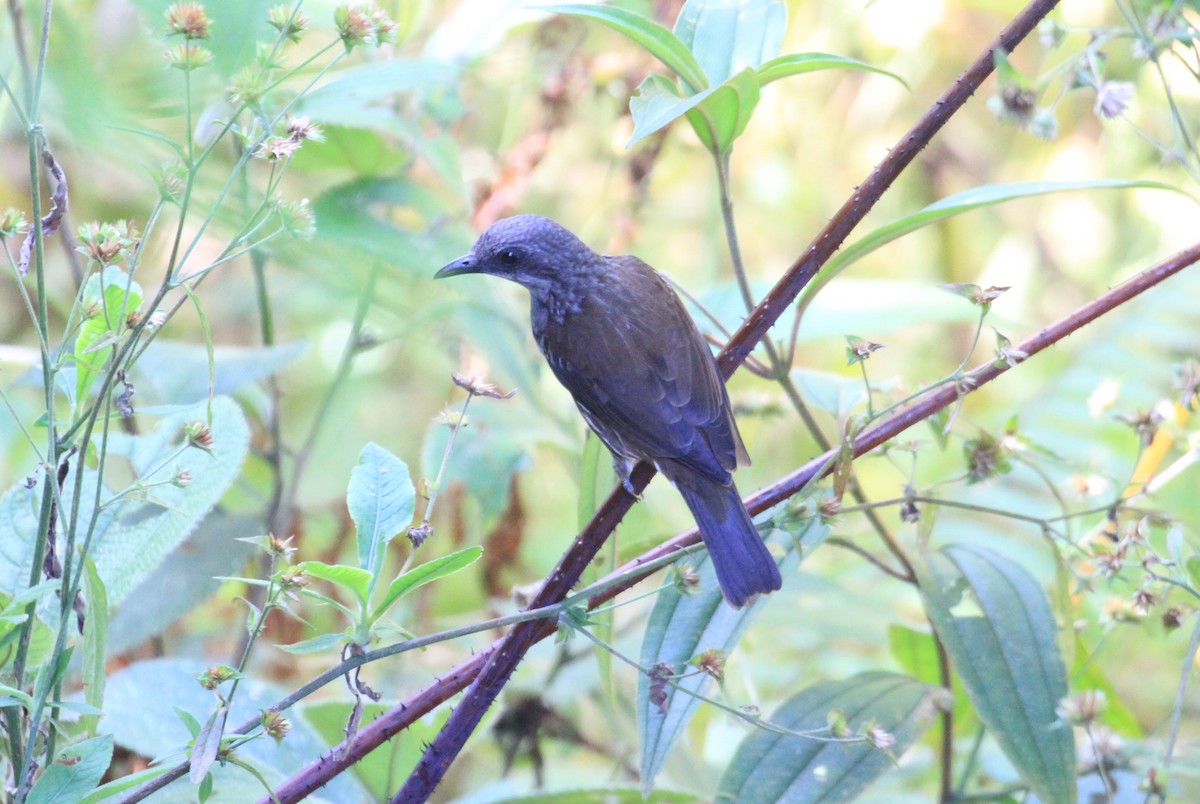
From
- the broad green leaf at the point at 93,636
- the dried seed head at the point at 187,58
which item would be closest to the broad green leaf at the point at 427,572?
the broad green leaf at the point at 93,636

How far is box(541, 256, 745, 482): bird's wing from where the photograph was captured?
2.34 meters

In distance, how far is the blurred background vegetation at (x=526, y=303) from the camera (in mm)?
2412

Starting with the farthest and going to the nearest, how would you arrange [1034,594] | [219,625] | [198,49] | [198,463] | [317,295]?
1. [317,295]
2. [219,625]
3. [1034,594]
4. [198,463]
5. [198,49]

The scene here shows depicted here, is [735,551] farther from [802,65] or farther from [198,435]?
[198,435]

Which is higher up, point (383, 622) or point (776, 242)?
point (776, 242)

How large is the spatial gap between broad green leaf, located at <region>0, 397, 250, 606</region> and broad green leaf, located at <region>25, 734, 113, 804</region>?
18.3 inches

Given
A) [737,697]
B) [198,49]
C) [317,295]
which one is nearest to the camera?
[198,49]

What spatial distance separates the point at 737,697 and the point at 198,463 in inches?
61.0

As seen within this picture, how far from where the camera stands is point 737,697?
2842mm

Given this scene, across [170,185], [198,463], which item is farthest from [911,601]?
[170,185]

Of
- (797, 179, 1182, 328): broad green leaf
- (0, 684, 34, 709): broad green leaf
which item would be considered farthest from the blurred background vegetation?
(0, 684, 34, 709): broad green leaf

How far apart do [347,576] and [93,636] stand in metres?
0.44

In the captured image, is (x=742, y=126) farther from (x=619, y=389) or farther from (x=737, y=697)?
(x=737, y=697)

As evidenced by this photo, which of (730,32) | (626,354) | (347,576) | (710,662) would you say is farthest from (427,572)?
(626,354)
